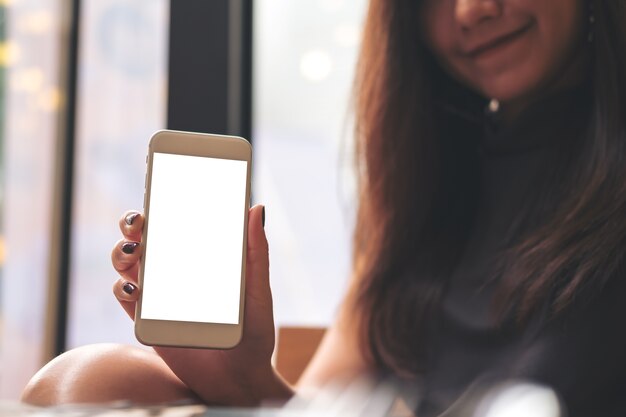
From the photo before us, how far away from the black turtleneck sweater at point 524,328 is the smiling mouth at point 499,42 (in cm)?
8

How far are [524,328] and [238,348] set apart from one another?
0.96 feet

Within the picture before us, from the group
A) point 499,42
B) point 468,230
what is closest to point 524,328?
point 468,230

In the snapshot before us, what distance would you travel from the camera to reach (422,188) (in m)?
0.99

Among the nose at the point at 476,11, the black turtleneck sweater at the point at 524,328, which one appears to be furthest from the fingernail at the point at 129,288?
the nose at the point at 476,11

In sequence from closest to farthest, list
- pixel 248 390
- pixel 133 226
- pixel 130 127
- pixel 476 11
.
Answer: pixel 133 226
pixel 248 390
pixel 476 11
pixel 130 127

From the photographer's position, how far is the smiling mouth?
869 mm

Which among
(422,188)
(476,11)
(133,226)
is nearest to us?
(133,226)

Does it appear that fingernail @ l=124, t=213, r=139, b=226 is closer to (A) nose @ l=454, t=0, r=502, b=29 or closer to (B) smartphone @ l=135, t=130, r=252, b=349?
(B) smartphone @ l=135, t=130, r=252, b=349

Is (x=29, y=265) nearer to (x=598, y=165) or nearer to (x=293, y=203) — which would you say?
(x=293, y=203)

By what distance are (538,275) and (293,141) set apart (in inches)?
42.9

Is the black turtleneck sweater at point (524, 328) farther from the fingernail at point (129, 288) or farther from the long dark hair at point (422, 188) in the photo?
the fingernail at point (129, 288)

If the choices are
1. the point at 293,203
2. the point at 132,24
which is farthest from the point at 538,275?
the point at 132,24

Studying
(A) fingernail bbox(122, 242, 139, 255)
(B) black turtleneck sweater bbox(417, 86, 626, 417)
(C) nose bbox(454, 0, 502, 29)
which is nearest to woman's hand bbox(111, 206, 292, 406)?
(A) fingernail bbox(122, 242, 139, 255)

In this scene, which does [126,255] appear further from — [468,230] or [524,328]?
[468,230]
